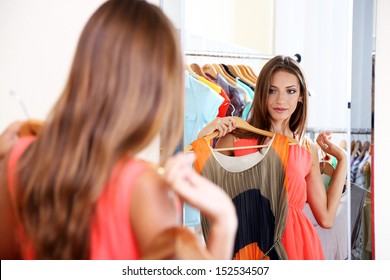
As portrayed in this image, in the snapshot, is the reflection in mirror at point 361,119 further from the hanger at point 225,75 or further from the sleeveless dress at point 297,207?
the hanger at point 225,75

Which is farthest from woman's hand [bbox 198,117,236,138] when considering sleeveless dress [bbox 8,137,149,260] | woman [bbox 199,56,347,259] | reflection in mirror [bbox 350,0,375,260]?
sleeveless dress [bbox 8,137,149,260]

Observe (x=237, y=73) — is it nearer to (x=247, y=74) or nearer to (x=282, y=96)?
(x=247, y=74)

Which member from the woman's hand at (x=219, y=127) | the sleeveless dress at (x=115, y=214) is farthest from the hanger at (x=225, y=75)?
the sleeveless dress at (x=115, y=214)

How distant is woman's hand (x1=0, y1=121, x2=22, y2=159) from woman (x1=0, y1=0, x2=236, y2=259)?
10cm

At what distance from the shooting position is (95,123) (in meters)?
1.30

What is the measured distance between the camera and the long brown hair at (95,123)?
1294 millimetres

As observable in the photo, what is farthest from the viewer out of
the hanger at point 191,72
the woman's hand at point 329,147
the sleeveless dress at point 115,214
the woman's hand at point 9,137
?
the woman's hand at point 329,147

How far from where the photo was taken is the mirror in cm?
188

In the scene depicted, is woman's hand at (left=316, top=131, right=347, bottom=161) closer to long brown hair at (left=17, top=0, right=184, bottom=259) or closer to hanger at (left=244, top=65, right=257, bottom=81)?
hanger at (left=244, top=65, right=257, bottom=81)

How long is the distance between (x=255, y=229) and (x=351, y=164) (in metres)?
0.46

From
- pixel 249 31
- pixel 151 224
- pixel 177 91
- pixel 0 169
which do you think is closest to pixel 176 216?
pixel 151 224

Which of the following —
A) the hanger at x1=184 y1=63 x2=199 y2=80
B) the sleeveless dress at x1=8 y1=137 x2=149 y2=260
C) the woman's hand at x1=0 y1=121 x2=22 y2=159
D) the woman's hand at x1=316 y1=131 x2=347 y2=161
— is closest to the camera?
the sleeveless dress at x1=8 y1=137 x2=149 y2=260

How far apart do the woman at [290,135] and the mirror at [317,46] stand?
44 millimetres
